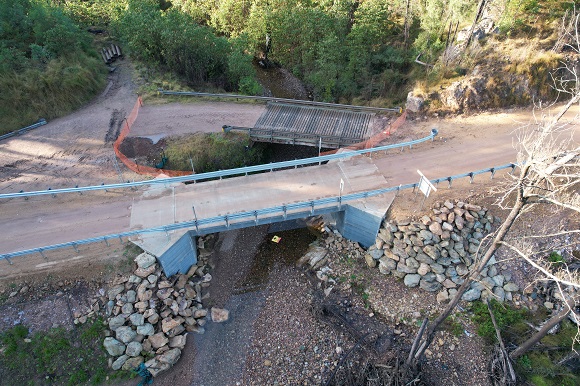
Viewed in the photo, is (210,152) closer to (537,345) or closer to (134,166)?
(134,166)

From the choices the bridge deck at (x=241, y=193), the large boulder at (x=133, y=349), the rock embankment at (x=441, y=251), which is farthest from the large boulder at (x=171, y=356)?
the rock embankment at (x=441, y=251)

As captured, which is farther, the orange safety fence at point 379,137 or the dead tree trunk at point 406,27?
the dead tree trunk at point 406,27

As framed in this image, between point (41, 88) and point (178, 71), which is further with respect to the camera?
point (178, 71)

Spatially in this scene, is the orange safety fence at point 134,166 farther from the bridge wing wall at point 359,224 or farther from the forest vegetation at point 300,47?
the bridge wing wall at point 359,224

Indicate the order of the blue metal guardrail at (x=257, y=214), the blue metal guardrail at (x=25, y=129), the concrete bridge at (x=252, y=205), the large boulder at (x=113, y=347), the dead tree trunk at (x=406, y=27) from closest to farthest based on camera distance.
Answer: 1. the large boulder at (x=113, y=347)
2. the blue metal guardrail at (x=257, y=214)
3. the concrete bridge at (x=252, y=205)
4. the blue metal guardrail at (x=25, y=129)
5. the dead tree trunk at (x=406, y=27)

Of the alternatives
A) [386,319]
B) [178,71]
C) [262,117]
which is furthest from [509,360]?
[178,71]

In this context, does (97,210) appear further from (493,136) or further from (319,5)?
(319,5)

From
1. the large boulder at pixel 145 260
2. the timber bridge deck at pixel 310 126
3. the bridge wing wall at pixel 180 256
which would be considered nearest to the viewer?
the large boulder at pixel 145 260
